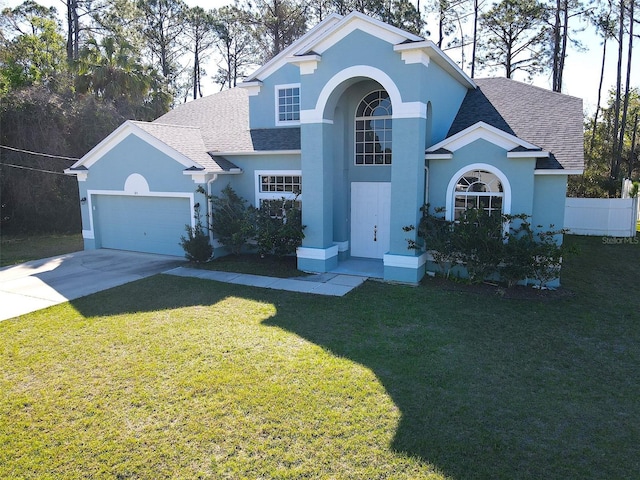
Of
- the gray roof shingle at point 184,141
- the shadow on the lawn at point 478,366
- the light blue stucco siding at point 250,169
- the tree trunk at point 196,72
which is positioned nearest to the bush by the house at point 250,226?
the light blue stucco siding at point 250,169

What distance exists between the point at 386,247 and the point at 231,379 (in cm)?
814

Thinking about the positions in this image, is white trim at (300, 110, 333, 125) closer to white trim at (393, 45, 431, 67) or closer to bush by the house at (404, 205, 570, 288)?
white trim at (393, 45, 431, 67)

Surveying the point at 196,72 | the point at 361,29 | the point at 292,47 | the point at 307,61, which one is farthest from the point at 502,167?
the point at 196,72

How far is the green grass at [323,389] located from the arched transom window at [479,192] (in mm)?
2572

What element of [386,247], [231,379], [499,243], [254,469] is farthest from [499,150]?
[254,469]

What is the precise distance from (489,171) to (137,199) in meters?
11.5

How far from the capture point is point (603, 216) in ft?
66.5

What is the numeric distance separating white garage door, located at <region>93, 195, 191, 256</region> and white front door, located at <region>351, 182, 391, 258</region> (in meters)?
5.42

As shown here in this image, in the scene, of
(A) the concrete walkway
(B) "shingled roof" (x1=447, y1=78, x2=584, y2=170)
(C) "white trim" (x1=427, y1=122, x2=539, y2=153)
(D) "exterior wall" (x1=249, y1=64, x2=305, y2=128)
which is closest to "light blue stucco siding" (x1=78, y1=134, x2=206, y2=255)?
(A) the concrete walkway

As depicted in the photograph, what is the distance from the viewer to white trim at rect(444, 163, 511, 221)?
11375mm

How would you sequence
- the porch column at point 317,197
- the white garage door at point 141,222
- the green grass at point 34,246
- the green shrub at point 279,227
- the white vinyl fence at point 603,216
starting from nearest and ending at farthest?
the porch column at point 317,197, the green shrub at point 279,227, the white garage door at point 141,222, the green grass at point 34,246, the white vinyl fence at point 603,216

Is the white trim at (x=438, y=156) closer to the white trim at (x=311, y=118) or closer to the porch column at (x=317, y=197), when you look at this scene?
the porch column at (x=317, y=197)

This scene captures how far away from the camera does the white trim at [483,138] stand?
10984 millimetres

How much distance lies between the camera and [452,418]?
19.1ft
